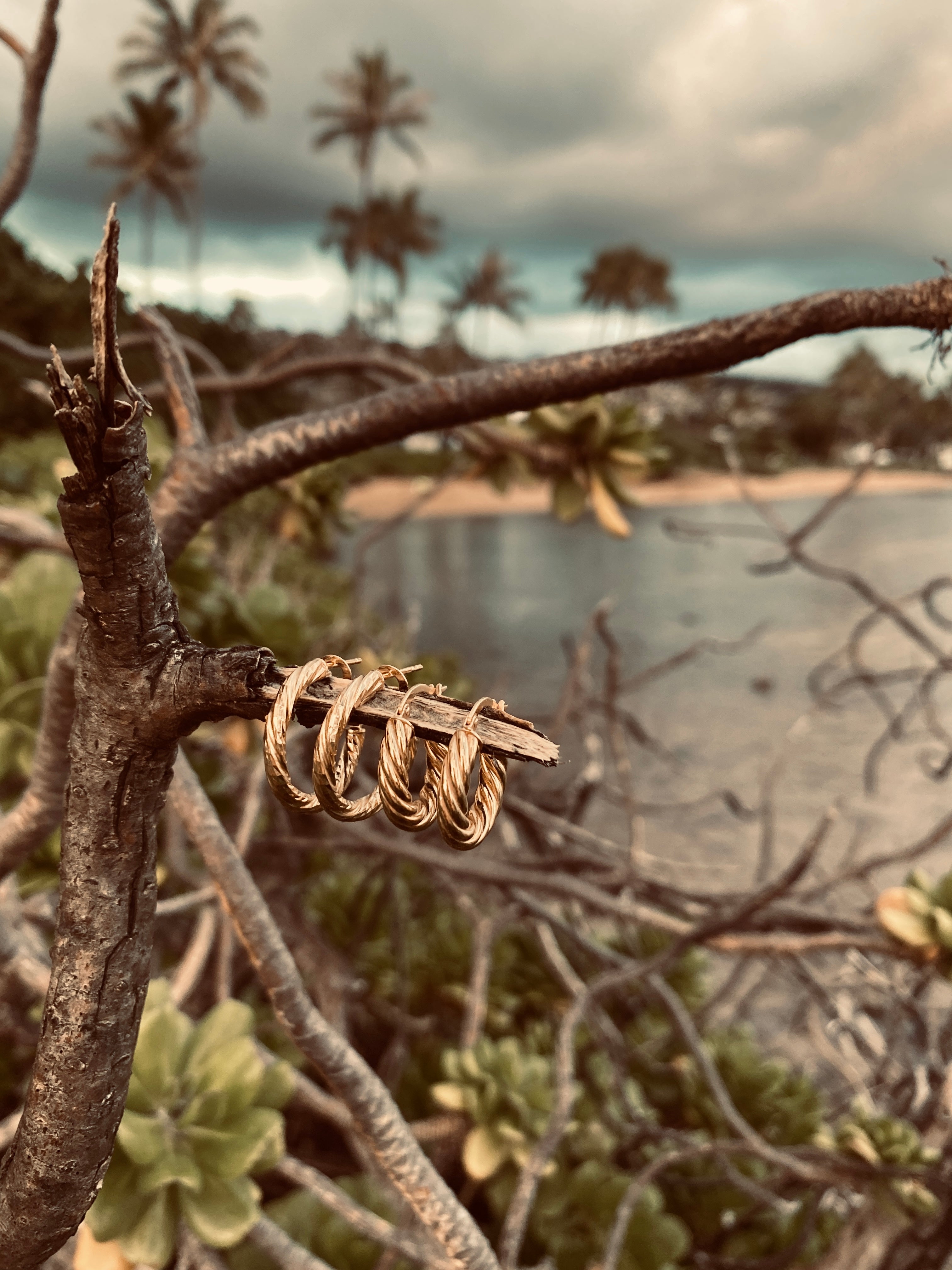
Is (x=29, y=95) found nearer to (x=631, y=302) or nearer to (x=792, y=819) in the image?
(x=792, y=819)

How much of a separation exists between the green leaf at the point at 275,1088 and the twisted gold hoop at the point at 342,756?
1.34ft

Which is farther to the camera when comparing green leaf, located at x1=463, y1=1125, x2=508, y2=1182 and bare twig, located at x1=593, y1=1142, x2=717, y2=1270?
green leaf, located at x1=463, y1=1125, x2=508, y2=1182

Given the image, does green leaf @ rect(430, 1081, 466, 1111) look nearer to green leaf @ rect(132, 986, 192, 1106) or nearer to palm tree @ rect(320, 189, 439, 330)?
green leaf @ rect(132, 986, 192, 1106)

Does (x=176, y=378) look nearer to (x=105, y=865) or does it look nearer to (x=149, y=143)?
(x=105, y=865)

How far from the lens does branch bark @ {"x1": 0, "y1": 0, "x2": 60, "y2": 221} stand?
593 mm

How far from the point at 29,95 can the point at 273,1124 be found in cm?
82

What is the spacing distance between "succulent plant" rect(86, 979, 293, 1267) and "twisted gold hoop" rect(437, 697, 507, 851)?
14.0 inches

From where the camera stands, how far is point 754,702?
6152 millimetres

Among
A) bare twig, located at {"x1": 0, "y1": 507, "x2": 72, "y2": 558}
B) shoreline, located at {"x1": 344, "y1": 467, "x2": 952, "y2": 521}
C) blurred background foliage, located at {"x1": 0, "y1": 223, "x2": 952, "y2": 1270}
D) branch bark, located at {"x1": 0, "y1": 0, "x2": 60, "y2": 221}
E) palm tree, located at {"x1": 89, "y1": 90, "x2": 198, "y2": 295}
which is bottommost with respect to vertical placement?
blurred background foliage, located at {"x1": 0, "y1": 223, "x2": 952, "y2": 1270}

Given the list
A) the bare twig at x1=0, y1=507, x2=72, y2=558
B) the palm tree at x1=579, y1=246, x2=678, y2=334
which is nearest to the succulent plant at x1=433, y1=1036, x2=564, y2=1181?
the bare twig at x1=0, y1=507, x2=72, y2=558

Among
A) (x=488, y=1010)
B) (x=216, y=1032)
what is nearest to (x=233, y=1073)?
(x=216, y=1032)

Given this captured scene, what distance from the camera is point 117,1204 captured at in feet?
1.46

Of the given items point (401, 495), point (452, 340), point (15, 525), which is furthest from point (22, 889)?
point (452, 340)

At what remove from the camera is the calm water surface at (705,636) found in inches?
156
